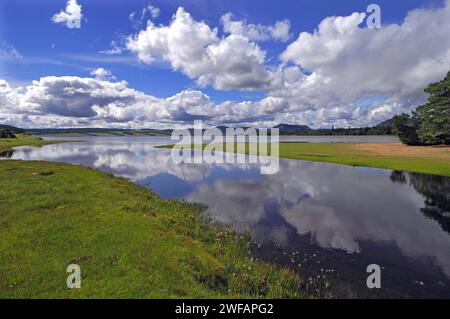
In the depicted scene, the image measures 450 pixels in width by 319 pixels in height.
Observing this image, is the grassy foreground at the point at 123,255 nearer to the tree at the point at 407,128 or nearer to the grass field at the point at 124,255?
the grass field at the point at 124,255

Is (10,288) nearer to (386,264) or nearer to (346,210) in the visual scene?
(386,264)

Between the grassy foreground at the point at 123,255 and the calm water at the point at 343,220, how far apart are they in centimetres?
294

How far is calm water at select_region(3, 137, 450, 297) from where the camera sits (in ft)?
49.1

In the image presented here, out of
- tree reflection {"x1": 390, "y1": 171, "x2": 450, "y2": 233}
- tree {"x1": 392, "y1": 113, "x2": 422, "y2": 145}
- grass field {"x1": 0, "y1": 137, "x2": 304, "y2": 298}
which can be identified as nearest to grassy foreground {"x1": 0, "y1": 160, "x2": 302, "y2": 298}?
grass field {"x1": 0, "y1": 137, "x2": 304, "y2": 298}

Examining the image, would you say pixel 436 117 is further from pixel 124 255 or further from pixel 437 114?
pixel 124 255

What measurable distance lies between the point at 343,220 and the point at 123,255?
18.6 m

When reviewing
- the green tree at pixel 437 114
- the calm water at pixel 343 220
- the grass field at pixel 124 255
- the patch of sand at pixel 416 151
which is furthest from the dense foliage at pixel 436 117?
the grass field at pixel 124 255

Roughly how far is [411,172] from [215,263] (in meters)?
49.4

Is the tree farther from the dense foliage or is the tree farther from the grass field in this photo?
the grass field

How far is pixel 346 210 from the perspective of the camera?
88.1 feet

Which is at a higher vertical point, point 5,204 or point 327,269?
point 5,204

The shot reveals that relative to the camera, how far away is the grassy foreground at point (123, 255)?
11.2 metres

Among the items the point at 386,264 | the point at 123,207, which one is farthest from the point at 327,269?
the point at 123,207

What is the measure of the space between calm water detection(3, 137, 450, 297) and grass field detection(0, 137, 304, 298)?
267 centimetres
